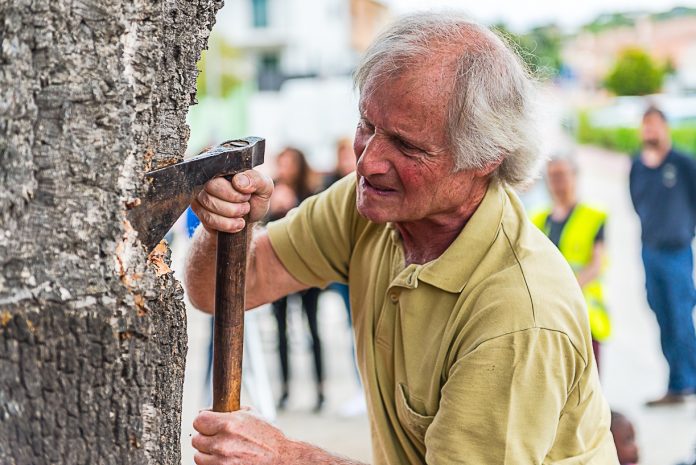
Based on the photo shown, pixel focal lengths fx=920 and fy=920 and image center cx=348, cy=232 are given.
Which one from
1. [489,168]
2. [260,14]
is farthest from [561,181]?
[260,14]

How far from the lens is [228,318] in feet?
6.14

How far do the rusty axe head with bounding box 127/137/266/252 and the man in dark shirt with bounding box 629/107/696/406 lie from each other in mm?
5391

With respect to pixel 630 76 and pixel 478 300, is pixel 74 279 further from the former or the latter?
pixel 630 76

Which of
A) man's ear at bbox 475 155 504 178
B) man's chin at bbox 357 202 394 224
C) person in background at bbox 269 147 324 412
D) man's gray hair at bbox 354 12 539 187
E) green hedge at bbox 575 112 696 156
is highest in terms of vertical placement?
man's gray hair at bbox 354 12 539 187

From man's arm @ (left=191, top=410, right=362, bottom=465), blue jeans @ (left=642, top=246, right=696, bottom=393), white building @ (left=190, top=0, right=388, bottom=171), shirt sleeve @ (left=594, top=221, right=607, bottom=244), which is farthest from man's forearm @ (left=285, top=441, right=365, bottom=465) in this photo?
white building @ (left=190, top=0, right=388, bottom=171)

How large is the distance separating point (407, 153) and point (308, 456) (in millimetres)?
673

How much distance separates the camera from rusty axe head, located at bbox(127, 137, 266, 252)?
1542mm

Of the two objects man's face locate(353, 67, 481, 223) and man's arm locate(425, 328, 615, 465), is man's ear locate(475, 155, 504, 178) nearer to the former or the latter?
man's face locate(353, 67, 481, 223)

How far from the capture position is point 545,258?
1.98 metres

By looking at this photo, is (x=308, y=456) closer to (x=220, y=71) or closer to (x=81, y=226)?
(x=81, y=226)

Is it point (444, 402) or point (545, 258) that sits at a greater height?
point (545, 258)

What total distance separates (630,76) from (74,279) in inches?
1895

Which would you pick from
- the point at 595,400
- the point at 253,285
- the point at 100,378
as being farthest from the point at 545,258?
the point at 100,378

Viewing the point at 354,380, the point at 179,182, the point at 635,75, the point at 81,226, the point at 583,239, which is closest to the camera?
the point at 81,226
